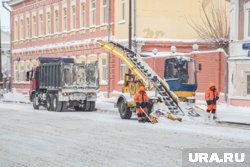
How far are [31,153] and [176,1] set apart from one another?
28.8 meters

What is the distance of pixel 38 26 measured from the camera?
53656mm

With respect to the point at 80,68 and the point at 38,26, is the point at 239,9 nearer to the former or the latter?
the point at 80,68

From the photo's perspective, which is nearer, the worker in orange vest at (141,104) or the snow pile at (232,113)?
the worker in orange vest at (141,104)

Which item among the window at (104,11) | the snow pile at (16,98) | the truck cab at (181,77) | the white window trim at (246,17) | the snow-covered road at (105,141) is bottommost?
the snow pile at (16,98)

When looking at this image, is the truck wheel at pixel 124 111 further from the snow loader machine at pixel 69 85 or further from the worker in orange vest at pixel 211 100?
the snow loader machine at pixel 69 85

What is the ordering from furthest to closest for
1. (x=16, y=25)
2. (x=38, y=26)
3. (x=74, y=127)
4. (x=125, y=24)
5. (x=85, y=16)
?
(x=16, y=25) → (x=38, y=26) → (x=85, y=16) → (x=125, y=24) → (x=74, y=127)

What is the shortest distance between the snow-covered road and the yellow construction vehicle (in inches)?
48.0

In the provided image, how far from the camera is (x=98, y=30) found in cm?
4225

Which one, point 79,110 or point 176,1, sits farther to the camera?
point 176,1

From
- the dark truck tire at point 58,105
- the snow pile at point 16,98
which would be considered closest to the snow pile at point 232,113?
the dark truck tire at point 58,105

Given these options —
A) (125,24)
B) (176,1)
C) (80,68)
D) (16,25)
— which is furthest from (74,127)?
(16,25)

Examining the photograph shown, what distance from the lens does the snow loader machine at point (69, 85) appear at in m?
29.5

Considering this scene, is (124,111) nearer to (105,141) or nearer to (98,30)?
(105,141)

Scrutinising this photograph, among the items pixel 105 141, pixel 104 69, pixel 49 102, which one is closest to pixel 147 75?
pixel 49 102
